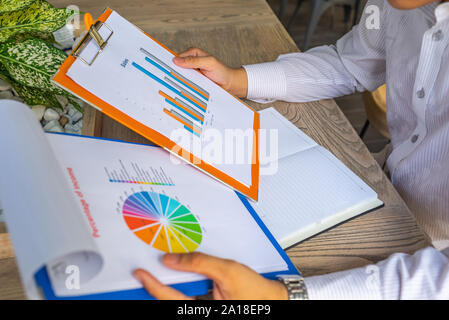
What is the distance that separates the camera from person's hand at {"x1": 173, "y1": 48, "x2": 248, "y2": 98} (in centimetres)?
80

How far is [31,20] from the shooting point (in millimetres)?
716

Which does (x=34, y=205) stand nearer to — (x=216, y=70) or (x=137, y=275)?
(x=137, y=275)

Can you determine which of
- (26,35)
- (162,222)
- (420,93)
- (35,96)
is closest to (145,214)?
(162,222)

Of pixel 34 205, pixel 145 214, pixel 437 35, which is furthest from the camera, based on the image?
pixel 437 35

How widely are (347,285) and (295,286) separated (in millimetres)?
82

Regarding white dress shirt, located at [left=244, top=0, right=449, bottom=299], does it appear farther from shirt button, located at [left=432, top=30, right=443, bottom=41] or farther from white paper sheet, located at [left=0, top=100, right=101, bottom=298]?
white paper sheet, located at [left=0, top=100, right=101, bottom=298]

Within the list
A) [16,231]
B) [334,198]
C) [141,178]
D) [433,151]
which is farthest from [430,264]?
[16,231]

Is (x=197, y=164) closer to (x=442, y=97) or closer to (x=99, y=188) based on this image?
(x=99, y=188)

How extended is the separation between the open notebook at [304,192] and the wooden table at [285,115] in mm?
22

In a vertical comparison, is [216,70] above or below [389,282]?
above

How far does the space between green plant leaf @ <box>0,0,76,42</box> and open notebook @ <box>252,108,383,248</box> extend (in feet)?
1.42

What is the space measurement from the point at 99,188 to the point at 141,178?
0.24 ft

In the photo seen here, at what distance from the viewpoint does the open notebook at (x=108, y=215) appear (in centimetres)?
41

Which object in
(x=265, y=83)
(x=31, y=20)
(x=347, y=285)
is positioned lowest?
(x=347, y=285)
